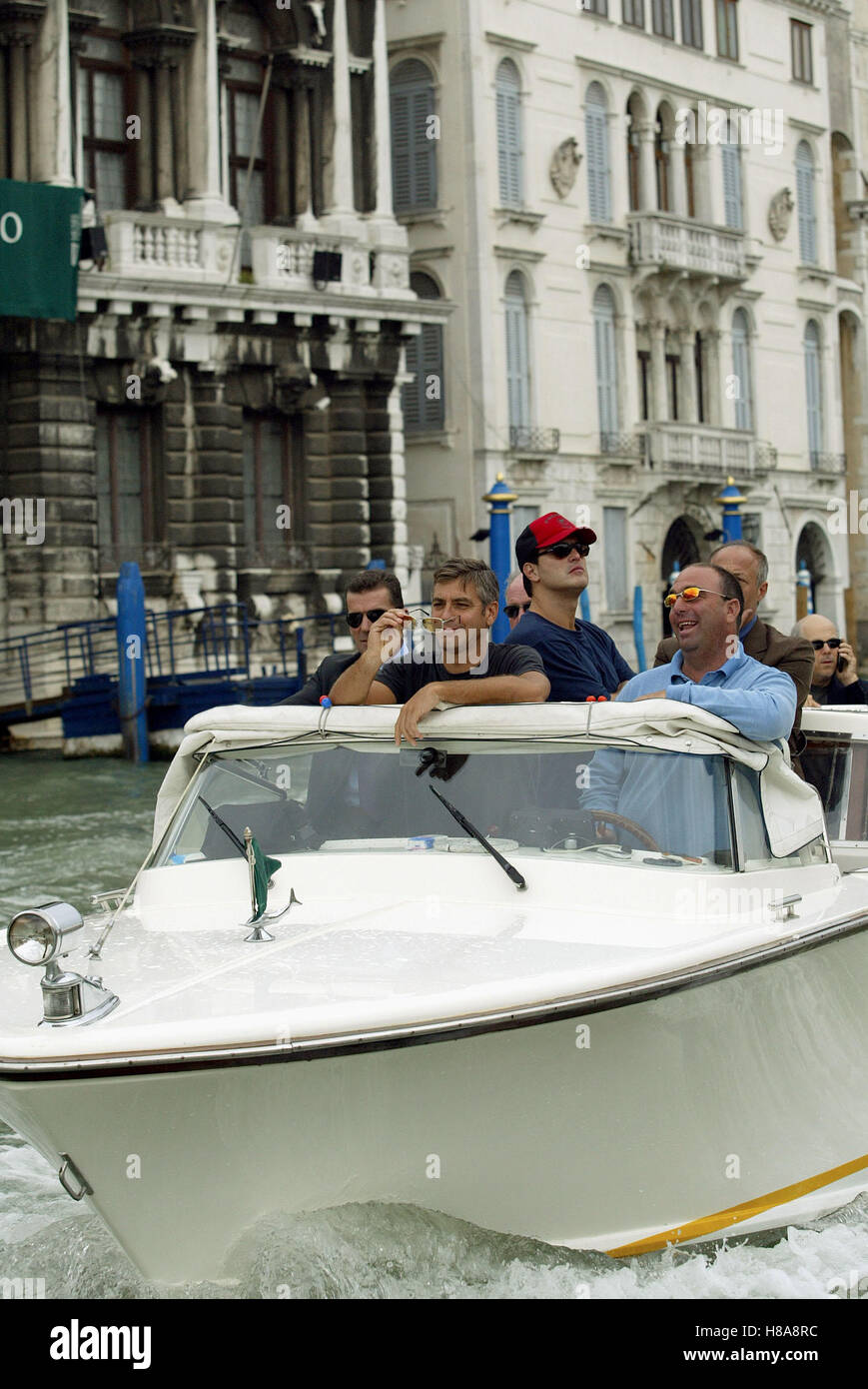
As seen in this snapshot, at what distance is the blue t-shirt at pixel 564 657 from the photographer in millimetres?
5895

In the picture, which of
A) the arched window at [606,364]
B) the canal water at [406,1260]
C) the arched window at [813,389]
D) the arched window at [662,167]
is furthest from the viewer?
the arched window at [813,389]

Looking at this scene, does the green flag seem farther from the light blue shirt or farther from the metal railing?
→ the metal railing

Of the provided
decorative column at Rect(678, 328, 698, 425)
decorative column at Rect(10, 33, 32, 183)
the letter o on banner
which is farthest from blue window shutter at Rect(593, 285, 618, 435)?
the letter o on banner

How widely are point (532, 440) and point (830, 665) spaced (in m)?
18.4

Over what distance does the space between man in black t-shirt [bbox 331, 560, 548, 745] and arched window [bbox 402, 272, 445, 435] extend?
20197mm

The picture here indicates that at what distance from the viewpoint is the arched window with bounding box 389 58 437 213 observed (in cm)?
2559

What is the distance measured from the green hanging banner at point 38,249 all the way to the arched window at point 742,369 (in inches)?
557

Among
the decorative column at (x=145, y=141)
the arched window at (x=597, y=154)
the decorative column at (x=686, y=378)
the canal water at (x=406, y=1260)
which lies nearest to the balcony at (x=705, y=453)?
the decorative column at (x=686, y=378)

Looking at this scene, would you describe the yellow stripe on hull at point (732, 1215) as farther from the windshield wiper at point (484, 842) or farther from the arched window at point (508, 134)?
the arched window at point (508, 134)

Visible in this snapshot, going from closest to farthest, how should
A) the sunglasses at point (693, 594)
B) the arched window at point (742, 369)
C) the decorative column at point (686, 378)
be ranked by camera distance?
the sunglasses at point (693, 594), the decorative column at point (686, 378), the arched window at point (742, 369)

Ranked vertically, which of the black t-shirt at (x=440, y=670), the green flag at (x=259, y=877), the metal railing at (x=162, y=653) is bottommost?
the green flag at (x=259, y=877)

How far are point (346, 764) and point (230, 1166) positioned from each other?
1.36 metres
